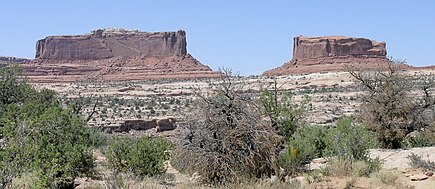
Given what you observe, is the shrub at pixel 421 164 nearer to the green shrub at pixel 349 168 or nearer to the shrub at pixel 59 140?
the green shrub at pixel 349 168

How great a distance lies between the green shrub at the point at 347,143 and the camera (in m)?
14.4

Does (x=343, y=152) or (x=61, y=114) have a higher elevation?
(x=61, y=114)

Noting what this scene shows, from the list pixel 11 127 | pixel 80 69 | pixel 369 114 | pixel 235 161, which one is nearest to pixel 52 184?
pixel 11 127

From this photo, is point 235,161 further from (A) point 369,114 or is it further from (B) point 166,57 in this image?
(B) point 166,57

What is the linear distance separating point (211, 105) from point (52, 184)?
162 inches

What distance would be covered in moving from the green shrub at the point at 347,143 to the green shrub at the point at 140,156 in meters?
4.73

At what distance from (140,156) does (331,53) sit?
94.5 meters

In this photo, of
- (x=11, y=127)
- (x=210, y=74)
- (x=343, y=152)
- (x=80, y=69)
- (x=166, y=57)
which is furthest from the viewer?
(x=166, y=57)

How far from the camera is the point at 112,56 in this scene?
390 ft

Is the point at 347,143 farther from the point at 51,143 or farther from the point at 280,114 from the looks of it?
the point at 51,143

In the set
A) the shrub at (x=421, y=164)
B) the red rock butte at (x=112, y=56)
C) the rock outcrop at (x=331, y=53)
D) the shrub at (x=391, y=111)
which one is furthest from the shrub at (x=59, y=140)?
the red rock butte at (x=112, y=56)

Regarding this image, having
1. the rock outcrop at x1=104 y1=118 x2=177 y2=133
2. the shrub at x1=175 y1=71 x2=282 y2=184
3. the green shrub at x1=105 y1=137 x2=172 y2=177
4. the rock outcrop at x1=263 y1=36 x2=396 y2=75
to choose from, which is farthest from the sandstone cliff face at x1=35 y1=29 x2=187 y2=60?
the shrub at x1=175 y1=71 x2=282 y2=184

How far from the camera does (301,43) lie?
111312 mm

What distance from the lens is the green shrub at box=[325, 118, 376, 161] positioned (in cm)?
1439
